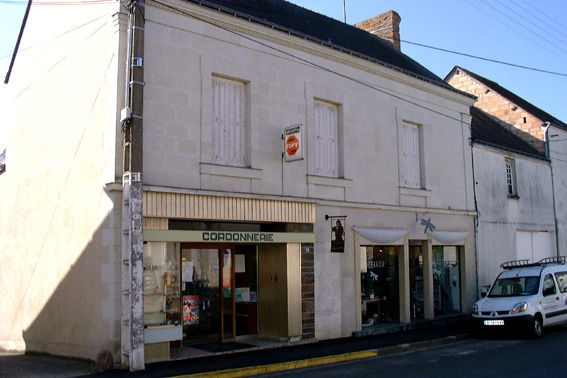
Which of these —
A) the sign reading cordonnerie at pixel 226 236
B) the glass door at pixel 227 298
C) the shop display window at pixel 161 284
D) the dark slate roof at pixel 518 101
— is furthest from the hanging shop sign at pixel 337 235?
the dark slate roof at pixel 518 101

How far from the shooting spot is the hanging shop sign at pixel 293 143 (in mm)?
12477

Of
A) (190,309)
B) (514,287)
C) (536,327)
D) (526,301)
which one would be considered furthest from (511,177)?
(190,309)

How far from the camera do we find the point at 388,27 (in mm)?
22172

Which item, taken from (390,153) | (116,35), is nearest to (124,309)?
(116,35)

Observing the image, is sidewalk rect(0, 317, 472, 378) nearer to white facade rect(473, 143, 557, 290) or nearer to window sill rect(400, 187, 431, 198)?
window sill rect(400, 187, 431, 198)

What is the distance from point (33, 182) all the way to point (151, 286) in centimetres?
463

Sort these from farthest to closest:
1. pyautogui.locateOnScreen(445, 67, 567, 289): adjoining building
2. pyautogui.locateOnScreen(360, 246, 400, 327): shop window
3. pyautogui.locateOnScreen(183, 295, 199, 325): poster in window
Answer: pyautogui.locateOnScreen(445, 67, 567, 289): adjoining building → pyautogui.locateOnScreen(360, 246, 400, 327): shop window → pyautogui.locateOnScreen(183, 295, 199, 325): poster in window

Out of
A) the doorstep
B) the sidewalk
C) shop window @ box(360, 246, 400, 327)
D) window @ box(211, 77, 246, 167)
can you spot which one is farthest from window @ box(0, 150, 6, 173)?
the doorstep

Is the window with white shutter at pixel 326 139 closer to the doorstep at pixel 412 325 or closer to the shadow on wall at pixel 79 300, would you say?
the doorstep at pixel 412 325

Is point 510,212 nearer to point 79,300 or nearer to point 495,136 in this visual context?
point 495,136

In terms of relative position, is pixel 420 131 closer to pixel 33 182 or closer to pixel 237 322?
pixel 237 322

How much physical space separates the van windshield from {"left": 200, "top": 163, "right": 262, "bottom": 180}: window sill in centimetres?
739

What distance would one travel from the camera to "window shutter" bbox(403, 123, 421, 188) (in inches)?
659

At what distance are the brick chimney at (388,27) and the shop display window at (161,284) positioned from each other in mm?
14249
